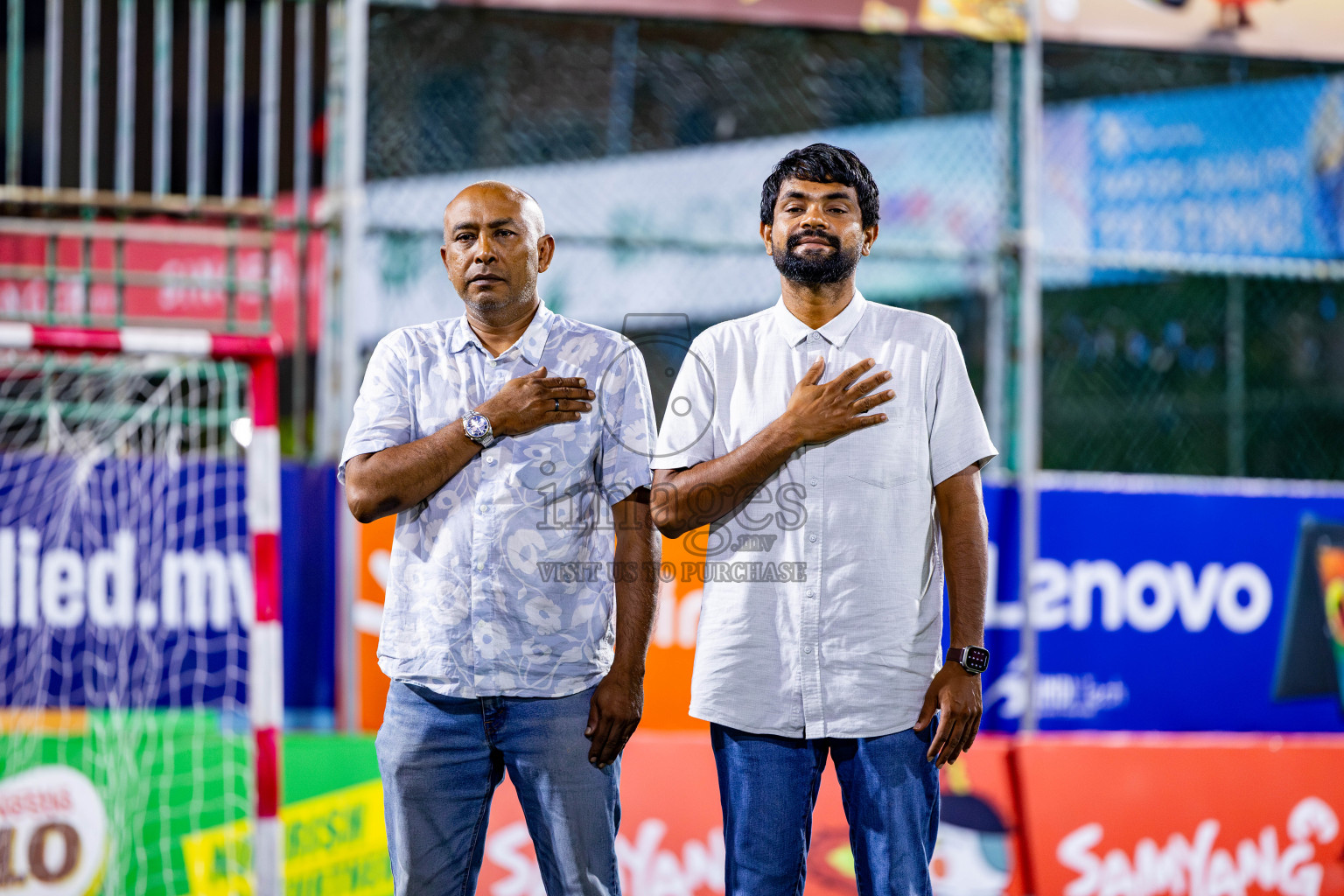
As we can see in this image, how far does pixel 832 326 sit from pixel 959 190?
Answer: 7.42 metres

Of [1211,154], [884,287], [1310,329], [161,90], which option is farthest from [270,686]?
[1310,329]

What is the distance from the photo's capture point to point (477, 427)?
243 centimetres

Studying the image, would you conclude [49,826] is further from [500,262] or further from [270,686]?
[500,262]

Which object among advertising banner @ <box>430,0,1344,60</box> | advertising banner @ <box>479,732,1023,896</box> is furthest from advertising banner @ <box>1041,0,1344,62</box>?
advertising banner @ <box>479,732,1023,896</box>

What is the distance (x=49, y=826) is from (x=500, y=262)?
9.87 ft

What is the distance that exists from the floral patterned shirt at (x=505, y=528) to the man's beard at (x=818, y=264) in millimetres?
412

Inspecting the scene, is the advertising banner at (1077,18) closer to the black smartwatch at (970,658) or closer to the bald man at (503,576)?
the bald man at (503,576)

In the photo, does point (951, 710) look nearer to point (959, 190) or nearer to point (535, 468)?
point (535, 468)

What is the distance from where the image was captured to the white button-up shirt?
2387mm

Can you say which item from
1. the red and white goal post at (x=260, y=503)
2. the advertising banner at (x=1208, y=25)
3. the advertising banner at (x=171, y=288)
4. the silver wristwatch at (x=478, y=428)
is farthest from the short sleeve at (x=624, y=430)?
the advertising banner at (x=171, y=288)

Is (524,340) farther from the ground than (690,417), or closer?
farther from the ground

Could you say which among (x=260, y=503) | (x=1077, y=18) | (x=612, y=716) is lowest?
(x=612, y=716)

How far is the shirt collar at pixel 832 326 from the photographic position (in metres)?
2.55

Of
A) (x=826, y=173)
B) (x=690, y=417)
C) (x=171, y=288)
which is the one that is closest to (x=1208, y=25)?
(x=826, y=173)
